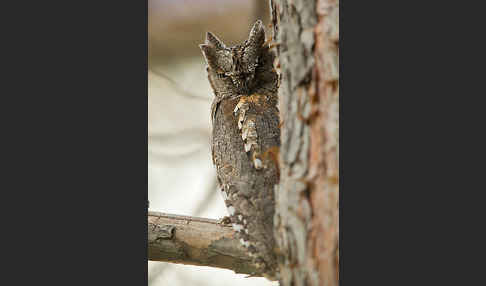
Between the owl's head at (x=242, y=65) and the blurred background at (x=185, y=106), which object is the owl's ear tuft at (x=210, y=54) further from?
the blurred background at (x=185, y=106)

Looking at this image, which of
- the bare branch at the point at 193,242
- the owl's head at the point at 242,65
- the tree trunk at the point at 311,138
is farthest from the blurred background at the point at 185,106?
A: the tree trunk at the point at 311,138

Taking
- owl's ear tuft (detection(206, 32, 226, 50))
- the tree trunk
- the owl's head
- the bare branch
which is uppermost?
owl's ear tuft (detection(206, 32, 226, 50))

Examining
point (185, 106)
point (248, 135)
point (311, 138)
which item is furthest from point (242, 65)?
point (185, 106)


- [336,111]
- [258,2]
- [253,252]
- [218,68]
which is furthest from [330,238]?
[258,2]

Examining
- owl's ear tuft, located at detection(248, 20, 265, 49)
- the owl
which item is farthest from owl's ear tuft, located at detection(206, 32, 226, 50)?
owl's ear tuft, located at detection(248, 20, 265, 49)

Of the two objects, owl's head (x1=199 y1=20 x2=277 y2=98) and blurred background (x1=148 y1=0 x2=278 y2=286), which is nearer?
owl's head (x1=199 y1=20 x2=277 y2=98)

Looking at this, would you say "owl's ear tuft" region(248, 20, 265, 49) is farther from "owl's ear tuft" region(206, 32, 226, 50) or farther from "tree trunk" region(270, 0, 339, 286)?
"tree trunk" region(270, 0, 339, 286)
